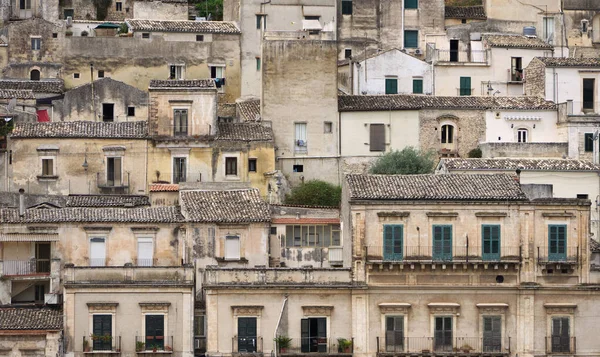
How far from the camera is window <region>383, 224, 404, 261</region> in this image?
7612 centimetres

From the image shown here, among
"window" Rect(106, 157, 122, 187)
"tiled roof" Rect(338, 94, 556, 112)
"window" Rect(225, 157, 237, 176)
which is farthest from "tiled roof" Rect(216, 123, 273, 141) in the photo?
"window" Rect(106, 157, 122, 187)

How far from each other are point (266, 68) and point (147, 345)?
20989mm

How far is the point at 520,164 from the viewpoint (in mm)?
87438

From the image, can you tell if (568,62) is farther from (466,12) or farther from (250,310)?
(250,310)

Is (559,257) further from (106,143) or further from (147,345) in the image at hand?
(106,143)

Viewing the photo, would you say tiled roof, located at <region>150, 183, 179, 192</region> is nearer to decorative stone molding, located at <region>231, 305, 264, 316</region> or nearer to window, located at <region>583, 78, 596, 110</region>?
decorative stone molding, located at <region>231, 305, 264, 316</region>

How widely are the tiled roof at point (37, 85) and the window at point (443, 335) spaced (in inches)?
1108

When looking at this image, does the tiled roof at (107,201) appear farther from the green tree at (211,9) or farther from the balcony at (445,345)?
the green tree at (211,9)

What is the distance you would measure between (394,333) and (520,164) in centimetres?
1471

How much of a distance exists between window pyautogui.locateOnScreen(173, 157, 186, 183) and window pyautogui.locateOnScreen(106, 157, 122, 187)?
2.47 metres

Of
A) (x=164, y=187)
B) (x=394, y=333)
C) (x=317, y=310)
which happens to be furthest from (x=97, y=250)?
(x=394, y=333)

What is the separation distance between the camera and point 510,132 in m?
93.5

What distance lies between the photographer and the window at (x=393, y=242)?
76.1m

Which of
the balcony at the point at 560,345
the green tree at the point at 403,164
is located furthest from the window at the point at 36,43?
the balcony at the point at 560,345
